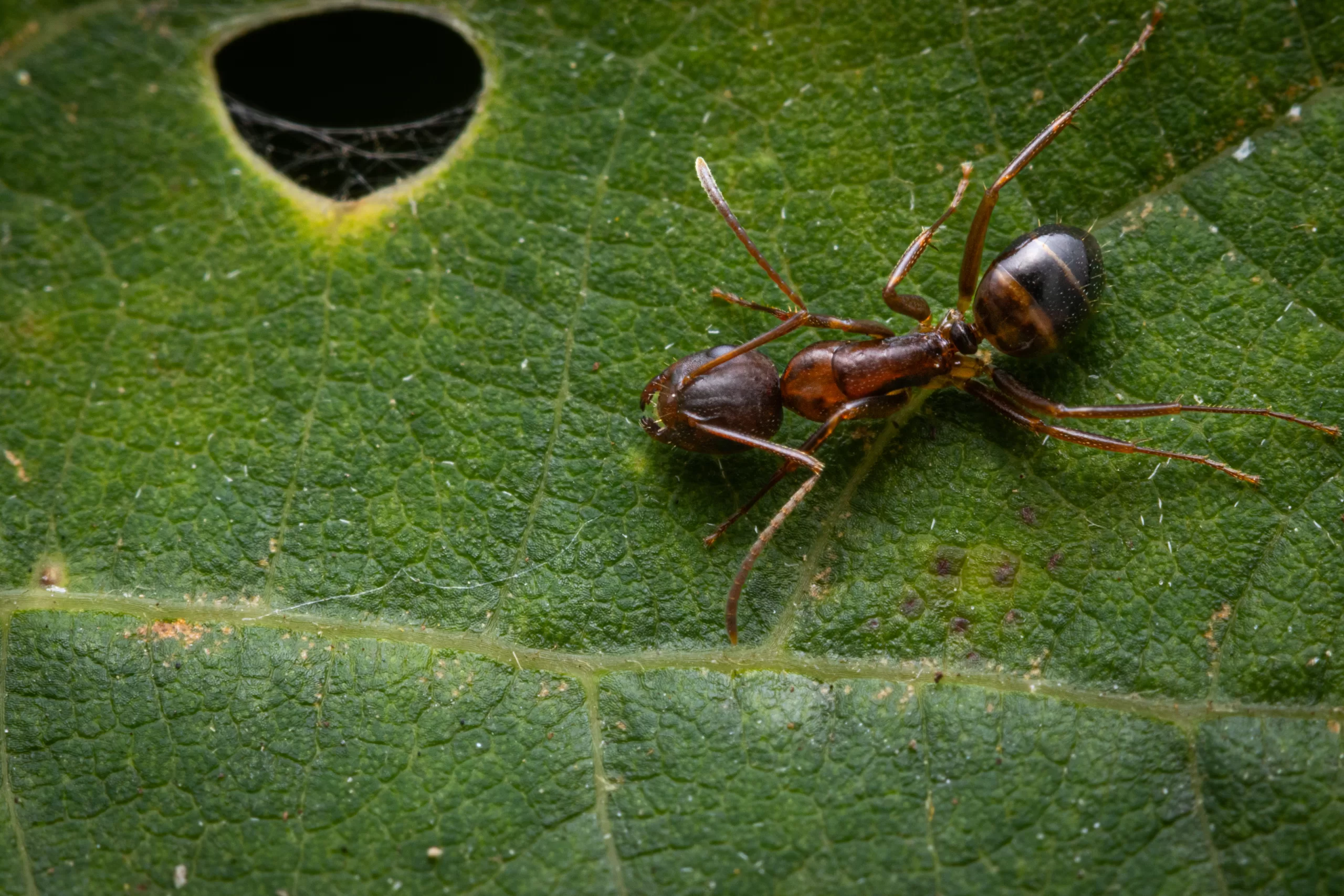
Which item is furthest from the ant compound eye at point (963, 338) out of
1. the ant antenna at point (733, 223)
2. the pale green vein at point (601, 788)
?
the pale green vein at point (601, 788)

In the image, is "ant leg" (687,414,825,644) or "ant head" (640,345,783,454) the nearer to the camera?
"ant leg" (687,414,825,644)

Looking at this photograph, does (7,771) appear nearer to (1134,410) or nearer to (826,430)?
(826,430)

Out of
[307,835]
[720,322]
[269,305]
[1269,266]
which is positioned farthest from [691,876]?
[1269,266]

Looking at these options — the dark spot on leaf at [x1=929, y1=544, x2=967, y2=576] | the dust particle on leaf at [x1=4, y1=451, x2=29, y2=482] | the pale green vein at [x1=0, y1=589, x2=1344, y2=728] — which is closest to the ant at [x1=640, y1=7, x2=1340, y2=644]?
the pale green vein at [x1=0, y1=589, x2=1344, y2=728]

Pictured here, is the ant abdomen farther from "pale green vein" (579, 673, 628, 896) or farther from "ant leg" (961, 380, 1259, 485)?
"pale green vein" (579, 673, 628, 896)

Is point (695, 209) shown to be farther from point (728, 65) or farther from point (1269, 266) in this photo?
point (1269, 266)

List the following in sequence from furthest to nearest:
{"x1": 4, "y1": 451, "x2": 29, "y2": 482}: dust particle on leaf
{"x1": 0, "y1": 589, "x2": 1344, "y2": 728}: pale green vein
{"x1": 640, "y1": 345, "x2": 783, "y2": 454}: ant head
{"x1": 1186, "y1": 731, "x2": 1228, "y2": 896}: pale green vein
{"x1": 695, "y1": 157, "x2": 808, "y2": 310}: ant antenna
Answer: {"x1": 4, "y1": 451, "x2": 29, "y2": 482}: dust particle on leaf → {"x1": 695, "y1": 157, "x2": 808, "y2": 310}: ant antenna → {"x1": 640, "y1": 345, "x2": 783, "y2": 454}: ant head → {"x1": 0, "y1": 589, "x2": 1344, "y2": 728}: pale green vein → {"x1": 1186, "y1": 731, "x2": 1228, "y2": 896}: pale green vein

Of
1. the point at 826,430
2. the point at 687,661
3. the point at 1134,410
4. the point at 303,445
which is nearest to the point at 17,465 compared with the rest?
the point at 303,445
